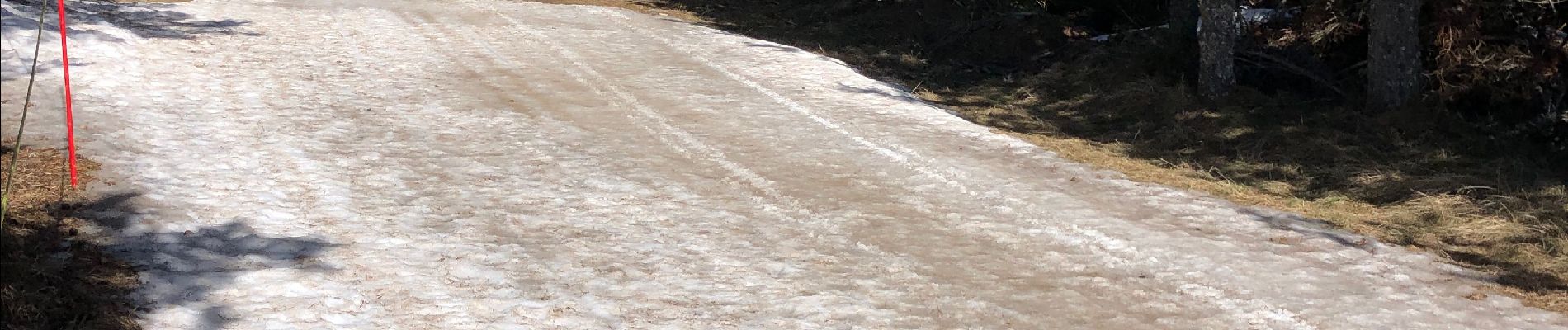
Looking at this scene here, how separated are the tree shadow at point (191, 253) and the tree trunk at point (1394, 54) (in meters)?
9.44

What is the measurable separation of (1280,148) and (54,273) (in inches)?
367

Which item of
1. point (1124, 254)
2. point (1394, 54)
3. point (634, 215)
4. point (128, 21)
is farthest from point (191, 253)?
point (1394, 54)

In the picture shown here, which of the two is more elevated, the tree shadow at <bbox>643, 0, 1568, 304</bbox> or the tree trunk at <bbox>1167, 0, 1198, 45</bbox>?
the tree trunk at <bbox>1167, 0, 1198, 45</bbox>

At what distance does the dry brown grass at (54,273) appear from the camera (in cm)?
602

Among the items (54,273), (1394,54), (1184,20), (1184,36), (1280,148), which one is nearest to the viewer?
(54,273)

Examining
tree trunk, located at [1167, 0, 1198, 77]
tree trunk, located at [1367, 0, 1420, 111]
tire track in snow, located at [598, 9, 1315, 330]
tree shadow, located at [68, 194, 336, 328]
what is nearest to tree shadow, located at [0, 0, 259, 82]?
tree shadow, located at [68, 194, 336, 328]

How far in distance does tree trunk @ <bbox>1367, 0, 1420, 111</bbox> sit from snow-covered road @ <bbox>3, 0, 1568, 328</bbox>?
11.5 feet

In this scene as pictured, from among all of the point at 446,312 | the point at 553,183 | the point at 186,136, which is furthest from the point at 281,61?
the point at 446,312

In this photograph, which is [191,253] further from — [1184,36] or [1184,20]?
[1184,20]

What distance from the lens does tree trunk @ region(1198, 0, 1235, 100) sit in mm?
13219

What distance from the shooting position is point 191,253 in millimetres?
7359

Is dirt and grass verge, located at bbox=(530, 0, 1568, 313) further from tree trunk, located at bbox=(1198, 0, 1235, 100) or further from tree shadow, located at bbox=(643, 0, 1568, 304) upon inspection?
tree trunk, located at bbox=(1198, 0, 1235, 100)

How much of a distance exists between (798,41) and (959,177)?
800cm

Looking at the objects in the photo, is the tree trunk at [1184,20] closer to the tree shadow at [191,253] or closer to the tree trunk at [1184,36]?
the tree trunk at [1184,36]
